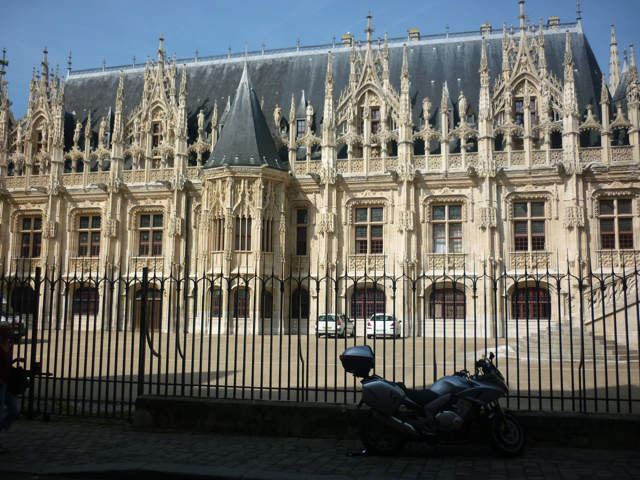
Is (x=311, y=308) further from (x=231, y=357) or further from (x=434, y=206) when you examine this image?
(x=231, y=357)

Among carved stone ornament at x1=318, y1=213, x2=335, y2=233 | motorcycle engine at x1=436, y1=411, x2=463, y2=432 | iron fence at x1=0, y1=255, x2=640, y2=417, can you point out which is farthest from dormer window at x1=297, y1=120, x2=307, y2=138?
motorcycle engine at x1=436, y1=411, x2=463, y2=432

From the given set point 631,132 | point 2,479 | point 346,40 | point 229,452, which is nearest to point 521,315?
point 631,132

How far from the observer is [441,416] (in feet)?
20.4

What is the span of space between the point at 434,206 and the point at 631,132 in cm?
957

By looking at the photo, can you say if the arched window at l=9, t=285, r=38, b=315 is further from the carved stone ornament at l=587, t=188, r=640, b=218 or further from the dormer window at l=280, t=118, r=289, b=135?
the carved stone ornament at l=587, t=188, r=640, b=218

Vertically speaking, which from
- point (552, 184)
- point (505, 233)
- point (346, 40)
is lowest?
point (505, 233)

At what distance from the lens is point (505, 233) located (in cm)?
2630

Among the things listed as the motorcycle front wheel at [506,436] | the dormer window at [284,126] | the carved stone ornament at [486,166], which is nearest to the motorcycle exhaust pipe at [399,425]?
the motorcycle front wheel at [506,436]

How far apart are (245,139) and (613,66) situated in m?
19.9

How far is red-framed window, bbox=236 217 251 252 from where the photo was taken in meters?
27.0

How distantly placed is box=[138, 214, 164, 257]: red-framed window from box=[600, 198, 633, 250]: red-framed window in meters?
22.6

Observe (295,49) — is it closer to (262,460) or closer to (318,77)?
(318,77)

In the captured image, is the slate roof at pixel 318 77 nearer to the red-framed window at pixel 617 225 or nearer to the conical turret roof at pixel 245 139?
the conical turret roof at pixel 245 139

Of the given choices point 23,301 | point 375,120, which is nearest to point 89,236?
point 23,301
